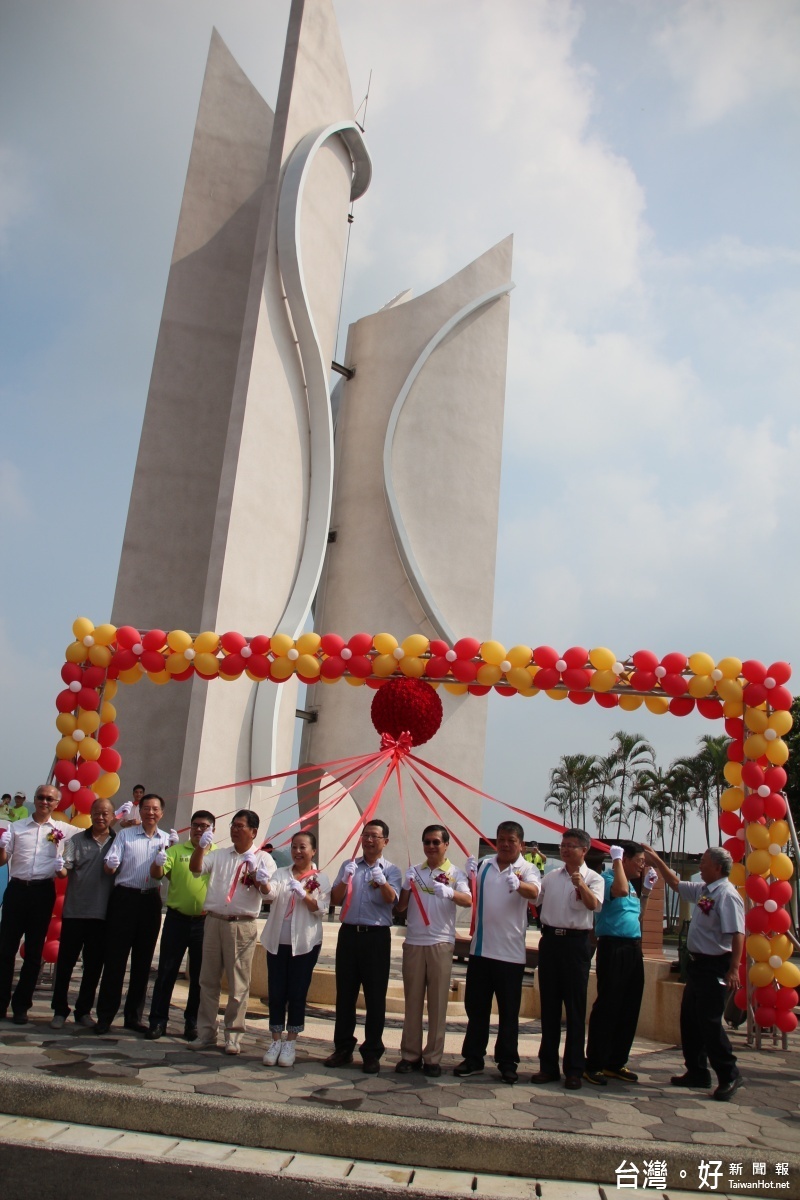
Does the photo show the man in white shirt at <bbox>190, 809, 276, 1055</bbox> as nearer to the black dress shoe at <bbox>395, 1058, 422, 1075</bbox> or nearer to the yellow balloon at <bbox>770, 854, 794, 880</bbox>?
the black dress shoe at <bbox>395, 1058, 422, 1075</bbox>

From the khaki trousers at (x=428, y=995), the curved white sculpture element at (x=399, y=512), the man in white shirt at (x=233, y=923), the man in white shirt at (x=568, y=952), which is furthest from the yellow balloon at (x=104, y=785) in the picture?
the curved white sculpture element at (x=399, y=512)

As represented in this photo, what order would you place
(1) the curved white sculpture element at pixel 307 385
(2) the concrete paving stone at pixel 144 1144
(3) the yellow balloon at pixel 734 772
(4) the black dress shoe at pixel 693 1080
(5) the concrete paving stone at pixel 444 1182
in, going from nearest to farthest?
(5) the concrete paving stone at pixel 444 1182 → (2) the concrete paving stone at pixel 144 1144 → (4) the black dress shoe at pixel 693 1080 → (3) the yellow balloon at pixel 734 772 → (1) the curved white sculpture element at pixel 307 385

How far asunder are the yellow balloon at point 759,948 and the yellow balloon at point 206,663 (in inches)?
196

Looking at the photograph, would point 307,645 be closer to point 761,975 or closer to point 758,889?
point 758,889

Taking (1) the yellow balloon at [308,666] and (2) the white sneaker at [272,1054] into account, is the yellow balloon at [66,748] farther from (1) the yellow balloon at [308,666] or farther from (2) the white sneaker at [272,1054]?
(2) the white sneaker at [272,1054]

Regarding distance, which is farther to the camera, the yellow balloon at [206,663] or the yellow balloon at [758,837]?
the yellow balloon at [206,663]

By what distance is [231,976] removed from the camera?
5754 mm

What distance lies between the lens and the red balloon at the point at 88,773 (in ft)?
26.7

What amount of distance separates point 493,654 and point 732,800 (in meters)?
2.36

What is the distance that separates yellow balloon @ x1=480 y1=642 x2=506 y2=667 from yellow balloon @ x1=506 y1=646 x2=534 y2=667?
0.06m

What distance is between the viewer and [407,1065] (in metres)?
5.37

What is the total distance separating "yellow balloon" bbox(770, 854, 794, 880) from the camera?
296 inches

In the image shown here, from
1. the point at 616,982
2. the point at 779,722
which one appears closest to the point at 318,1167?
the point at 616,982

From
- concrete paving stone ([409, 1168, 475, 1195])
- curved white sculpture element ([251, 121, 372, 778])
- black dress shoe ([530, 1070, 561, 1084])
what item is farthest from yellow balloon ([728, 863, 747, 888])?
curved white sculpture element ([251, 121, 372, 778])
